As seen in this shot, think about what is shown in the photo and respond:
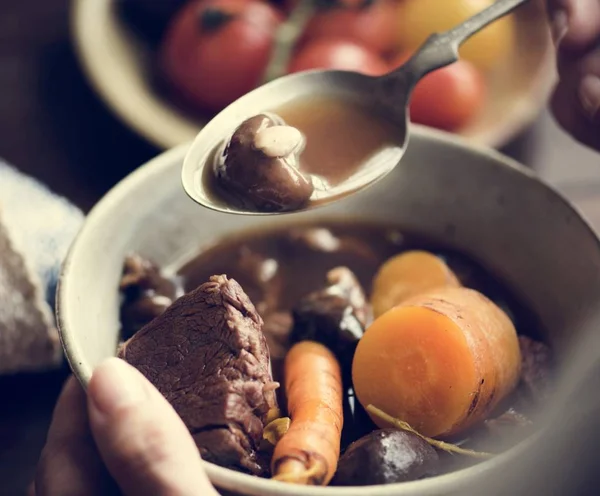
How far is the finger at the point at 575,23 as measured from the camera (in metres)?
1.40

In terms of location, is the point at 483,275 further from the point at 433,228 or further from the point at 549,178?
the point at 549,178

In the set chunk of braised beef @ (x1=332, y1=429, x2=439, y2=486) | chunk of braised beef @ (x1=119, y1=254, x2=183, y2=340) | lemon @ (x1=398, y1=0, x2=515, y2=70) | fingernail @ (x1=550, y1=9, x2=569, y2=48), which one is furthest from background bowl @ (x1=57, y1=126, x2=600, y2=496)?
lemon @ (x1=398, y1=0, x2=515, y2=70)

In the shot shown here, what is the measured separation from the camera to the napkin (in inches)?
52.3

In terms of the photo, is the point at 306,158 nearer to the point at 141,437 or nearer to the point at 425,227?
the point at 425,227

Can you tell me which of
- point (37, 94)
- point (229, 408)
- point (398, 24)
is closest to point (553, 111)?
point (398, 24)

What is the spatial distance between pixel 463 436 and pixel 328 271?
406 mm

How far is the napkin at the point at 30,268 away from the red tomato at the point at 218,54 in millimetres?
540

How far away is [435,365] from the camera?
3.56 ft

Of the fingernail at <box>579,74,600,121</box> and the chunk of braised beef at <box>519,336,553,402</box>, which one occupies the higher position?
the fingernail at <box>579,74,600,121</box>

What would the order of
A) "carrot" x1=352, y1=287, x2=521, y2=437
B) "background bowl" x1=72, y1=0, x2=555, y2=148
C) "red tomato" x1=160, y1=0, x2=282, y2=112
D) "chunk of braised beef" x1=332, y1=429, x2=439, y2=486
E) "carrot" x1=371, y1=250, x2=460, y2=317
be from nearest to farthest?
"chunk of braised beef" x1=332, y1=429, x2=439, y2=486
"carrot" x1=352, y1=287, x2=521, y2=437
"carrot" x1=371, y1=250, x2=460, y2=317
"background bowl" x1=72, y1=0, x2=555, y2=148
"red tomato" x1=160, y1=0, x2=282, y2=112

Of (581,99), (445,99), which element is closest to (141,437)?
(581,99)

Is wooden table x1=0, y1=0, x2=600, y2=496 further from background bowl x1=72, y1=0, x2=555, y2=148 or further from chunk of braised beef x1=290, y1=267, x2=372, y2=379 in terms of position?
chunk of braised beef x1=290, y1=267, x2=372, y2=379

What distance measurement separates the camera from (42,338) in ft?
4.52

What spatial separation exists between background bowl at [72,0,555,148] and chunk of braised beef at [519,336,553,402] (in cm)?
68
